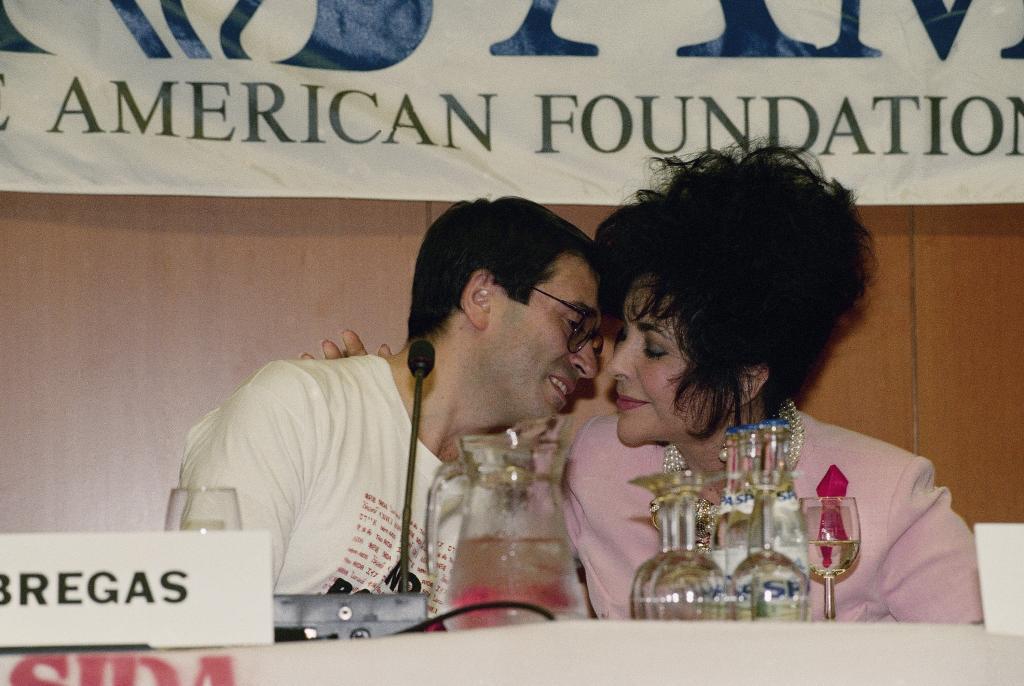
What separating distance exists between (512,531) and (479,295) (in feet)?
3.42

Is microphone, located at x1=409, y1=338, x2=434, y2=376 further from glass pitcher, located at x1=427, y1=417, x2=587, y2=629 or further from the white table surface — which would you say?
the white table surface

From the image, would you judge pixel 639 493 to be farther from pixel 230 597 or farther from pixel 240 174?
pixel 230 597

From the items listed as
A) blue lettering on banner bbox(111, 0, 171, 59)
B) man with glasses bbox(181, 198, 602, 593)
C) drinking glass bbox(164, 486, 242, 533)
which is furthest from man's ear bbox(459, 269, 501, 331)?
drinking glass bbox(164, 486, 242, 533)

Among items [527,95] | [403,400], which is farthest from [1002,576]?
[527,95]

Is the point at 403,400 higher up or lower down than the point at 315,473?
higher up

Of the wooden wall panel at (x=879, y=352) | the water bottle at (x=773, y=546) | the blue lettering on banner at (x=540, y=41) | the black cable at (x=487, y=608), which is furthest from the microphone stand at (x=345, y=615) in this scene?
the wooden wall panel at (x=879, y=352)

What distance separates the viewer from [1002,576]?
2.95 feet

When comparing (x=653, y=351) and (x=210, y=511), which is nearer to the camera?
(x=210, y=511)

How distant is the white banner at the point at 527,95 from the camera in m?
2.17

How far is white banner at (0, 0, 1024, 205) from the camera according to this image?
217 cm

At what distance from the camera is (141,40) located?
7.11 ft

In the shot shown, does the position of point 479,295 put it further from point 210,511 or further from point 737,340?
point 210,511

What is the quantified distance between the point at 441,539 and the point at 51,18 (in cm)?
116

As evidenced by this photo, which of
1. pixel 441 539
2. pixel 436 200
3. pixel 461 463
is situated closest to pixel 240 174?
pixel 436 200
